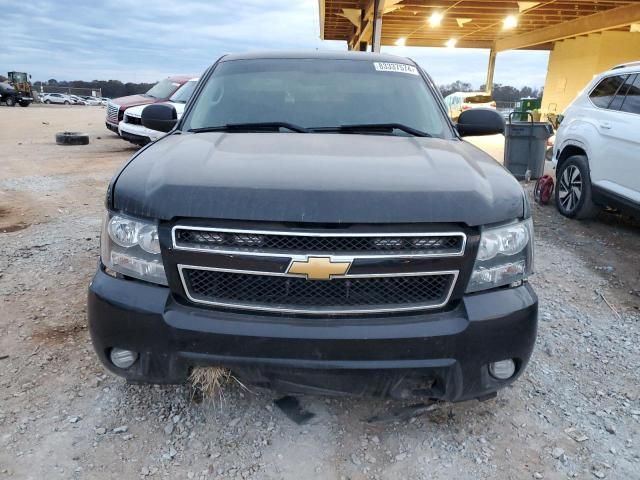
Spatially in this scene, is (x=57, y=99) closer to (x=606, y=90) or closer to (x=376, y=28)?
(x=376, y=28)

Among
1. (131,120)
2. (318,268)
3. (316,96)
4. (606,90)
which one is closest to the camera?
(318,268)

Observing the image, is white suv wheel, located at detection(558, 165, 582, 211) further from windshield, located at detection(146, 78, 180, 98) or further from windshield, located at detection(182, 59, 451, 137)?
windshield, located at detection(146, 78, 180, 98)

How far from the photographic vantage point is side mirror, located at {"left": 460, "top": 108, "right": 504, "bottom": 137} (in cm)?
341

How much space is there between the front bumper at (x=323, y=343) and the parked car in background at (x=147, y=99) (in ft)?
35.3

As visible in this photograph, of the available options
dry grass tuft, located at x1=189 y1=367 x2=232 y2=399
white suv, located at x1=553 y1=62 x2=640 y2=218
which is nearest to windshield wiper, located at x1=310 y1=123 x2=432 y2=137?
dry grass tuft, located at x1=189 y1=367 x2=232 y2=399

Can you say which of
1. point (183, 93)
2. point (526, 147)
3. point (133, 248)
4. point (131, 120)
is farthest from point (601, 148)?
point (131, 120)

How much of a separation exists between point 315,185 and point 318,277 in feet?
1.18

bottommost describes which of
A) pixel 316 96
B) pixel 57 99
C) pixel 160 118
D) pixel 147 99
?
pixel 57 99

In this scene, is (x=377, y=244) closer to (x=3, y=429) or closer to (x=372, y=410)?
(x=372, y=410)

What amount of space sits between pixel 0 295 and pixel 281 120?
248 cm

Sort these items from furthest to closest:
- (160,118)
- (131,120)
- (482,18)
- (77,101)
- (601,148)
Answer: (77,101) → (482,18) → (131,120) → (601,148) → (160,118)

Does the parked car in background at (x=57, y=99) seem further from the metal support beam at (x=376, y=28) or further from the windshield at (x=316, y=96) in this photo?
the windshield at (x=316, y=96)

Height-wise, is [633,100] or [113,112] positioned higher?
[633,100]

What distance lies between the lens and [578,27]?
62.4 ft
